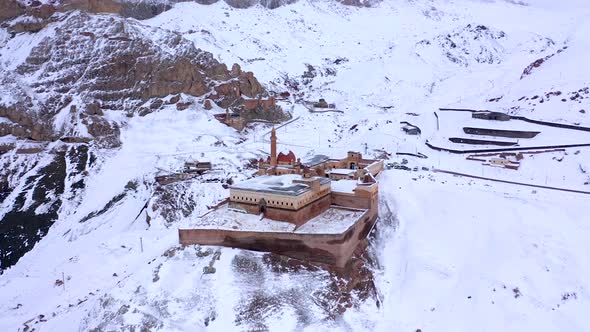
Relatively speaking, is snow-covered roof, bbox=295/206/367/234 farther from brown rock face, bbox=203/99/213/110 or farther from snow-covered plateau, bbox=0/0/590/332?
brown rock face, bbox=203/99/213/110

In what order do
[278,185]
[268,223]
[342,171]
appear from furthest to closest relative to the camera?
[342,171]
[278,185]
[268,223]

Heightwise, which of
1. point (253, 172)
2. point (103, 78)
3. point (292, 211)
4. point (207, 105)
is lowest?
point (253, 172)

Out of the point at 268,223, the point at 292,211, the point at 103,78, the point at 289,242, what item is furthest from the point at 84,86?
the point at 289,242

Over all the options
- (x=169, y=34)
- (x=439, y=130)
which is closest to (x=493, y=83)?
(x=439, y=130)

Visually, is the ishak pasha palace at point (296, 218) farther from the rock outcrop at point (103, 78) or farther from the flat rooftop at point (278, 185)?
the rock outcrop at point (103, 78)

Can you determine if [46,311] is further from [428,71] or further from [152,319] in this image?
[428,71]

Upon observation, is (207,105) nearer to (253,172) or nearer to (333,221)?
(253,172)
